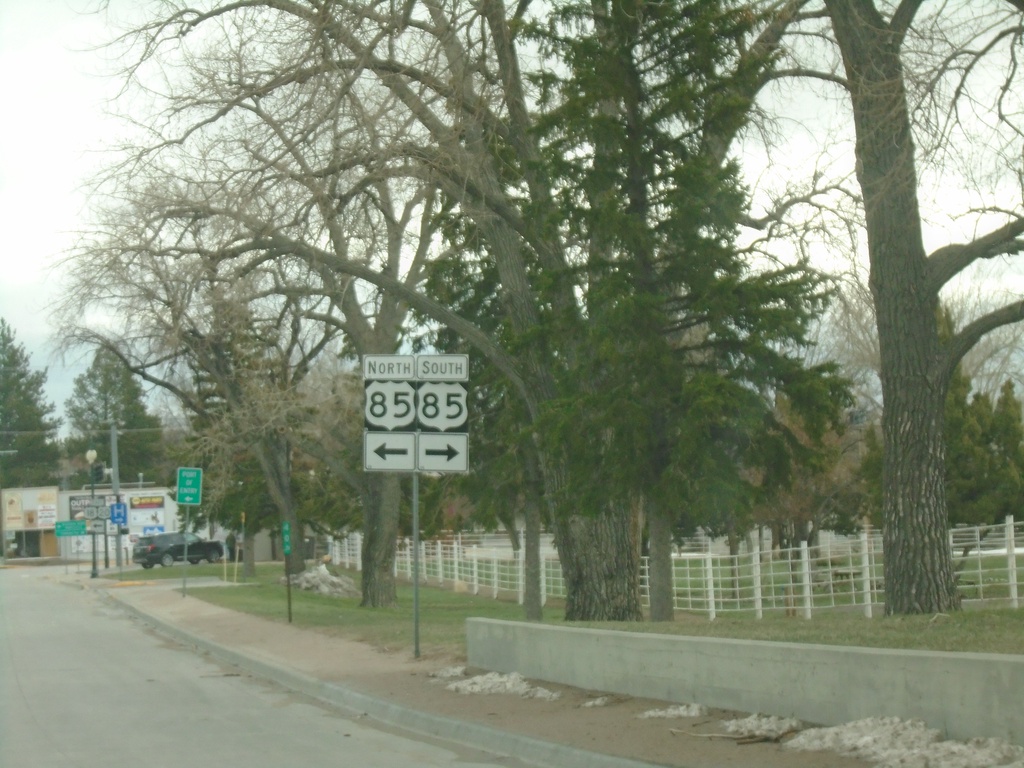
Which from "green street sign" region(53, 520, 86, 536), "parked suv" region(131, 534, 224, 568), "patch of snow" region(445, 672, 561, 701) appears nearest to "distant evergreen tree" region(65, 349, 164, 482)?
"green street sign" region(53, 520, 86, 536)

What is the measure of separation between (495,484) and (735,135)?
10.2 meters

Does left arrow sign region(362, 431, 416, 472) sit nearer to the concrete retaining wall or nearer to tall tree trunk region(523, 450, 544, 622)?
the concrete retaining wall

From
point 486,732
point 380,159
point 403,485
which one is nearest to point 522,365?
point 380,159

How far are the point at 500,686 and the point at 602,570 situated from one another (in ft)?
18.6

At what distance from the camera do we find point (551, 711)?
10891 millimetres

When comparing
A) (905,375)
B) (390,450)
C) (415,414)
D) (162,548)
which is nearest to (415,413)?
(415,414)

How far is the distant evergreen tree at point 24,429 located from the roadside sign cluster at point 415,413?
9204 centimetres

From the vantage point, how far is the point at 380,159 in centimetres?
1636

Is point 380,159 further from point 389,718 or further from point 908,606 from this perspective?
point 908,606

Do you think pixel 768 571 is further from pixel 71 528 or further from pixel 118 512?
pixel 71 528

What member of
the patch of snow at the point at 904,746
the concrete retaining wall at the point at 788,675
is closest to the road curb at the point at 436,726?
the patch of snow at the point at 904,746

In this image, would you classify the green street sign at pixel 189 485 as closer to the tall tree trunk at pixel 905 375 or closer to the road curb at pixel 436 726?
the road curb at pixel 436 726

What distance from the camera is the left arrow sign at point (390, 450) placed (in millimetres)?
15117

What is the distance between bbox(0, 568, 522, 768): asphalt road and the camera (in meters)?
9.86
